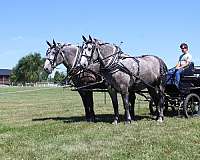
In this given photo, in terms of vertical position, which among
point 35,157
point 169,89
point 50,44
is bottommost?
point 35,157

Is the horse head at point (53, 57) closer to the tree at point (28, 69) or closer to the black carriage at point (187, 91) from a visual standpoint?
the black carriage at point (187, 91)

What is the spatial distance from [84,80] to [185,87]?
3.34 m

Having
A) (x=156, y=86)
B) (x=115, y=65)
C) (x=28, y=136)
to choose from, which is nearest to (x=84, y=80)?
(x=115, y=65)

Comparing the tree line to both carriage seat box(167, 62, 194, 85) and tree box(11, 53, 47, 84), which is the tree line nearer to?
tree box(11, 53, 47, 84)

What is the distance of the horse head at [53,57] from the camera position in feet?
45.2

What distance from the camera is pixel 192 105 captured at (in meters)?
15.2

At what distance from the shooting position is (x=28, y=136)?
11.4 m

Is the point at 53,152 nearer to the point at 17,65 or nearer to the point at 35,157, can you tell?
the point at 35,157

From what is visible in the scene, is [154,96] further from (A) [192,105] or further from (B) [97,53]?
(B) [97,53]

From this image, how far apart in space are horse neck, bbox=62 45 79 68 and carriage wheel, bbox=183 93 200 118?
148 inches

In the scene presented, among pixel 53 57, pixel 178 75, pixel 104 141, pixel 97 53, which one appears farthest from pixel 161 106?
pixel 104 141

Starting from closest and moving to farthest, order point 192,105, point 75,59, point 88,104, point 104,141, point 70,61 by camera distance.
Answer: point 104,141
point 75,59
point 70,61
point 88,104
point 192,105

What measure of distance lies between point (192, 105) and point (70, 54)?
171 inches

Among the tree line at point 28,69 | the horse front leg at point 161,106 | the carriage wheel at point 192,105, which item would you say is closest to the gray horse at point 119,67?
the horse front leg at point 161,106
